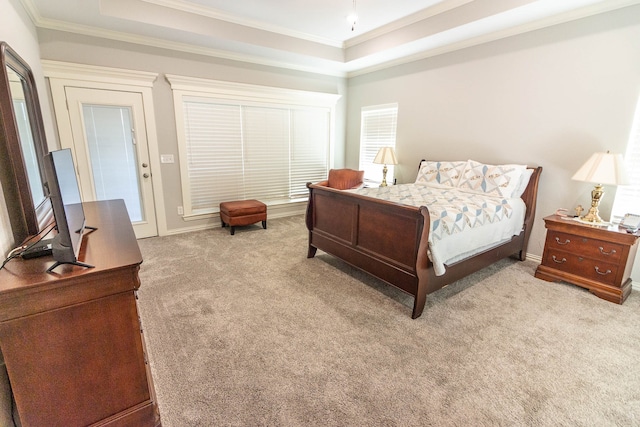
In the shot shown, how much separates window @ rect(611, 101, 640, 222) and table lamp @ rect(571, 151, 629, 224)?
0.88ft

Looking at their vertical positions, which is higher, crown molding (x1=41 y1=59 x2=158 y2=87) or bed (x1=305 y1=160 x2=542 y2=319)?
crown molding (x1=41 y1=59 x2=158 y2=87)

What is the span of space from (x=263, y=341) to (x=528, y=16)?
4.09 m

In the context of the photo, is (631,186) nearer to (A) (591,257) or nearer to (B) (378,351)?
(A) (591,257)

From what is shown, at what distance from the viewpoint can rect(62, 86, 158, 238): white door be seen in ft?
11.8

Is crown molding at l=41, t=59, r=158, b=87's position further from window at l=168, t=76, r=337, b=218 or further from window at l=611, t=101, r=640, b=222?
window at l=611, t=101, r=640, b=222

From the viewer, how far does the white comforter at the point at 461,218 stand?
7.97ft

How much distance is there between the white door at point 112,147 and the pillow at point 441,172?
3890 mm

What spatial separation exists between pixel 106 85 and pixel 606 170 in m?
5.43

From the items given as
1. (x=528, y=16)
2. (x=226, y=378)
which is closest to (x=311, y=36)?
(x=528, y=16)

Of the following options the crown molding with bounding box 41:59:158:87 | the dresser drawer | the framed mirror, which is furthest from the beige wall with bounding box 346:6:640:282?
the framed mirror

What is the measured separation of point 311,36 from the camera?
4406mm

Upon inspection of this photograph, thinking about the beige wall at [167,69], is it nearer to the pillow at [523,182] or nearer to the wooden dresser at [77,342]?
the wooden dresser at [77,342]

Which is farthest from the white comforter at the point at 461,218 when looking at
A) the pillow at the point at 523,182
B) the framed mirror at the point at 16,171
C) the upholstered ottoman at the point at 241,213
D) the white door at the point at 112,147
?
the white door at the point at 112,147

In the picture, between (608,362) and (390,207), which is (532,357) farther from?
(390,207)
